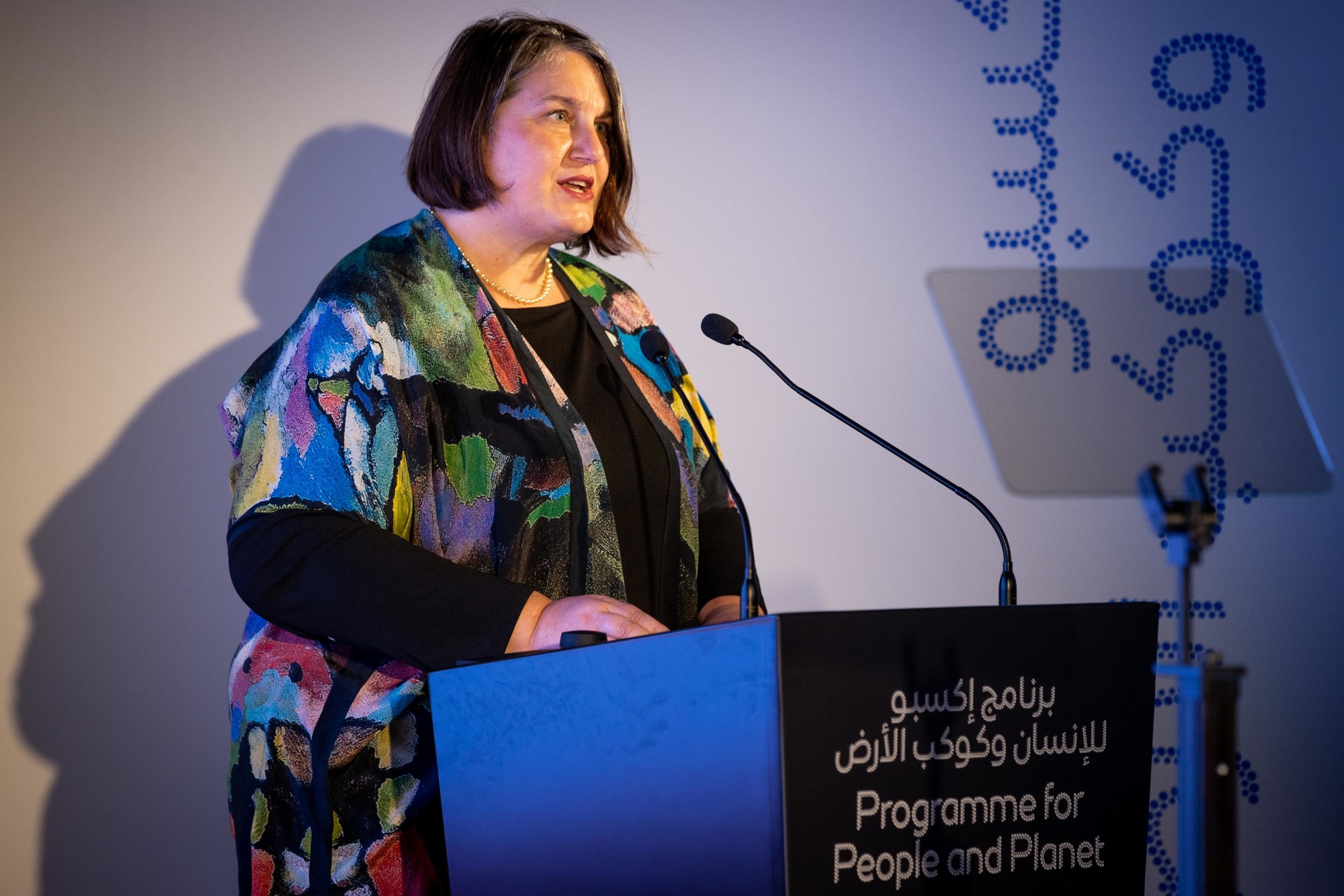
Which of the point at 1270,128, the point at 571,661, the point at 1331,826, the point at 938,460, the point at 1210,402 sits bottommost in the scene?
the point at 1331,826

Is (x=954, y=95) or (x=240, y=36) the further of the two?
(x=954, y=95)

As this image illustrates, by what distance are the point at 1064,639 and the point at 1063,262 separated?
1665 millimetres

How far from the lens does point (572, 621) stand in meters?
1.13

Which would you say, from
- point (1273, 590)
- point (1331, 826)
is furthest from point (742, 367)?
point (1331, 826)

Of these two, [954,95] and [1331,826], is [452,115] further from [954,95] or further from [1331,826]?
[1331,826]

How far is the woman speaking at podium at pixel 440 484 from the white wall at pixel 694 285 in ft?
2.14

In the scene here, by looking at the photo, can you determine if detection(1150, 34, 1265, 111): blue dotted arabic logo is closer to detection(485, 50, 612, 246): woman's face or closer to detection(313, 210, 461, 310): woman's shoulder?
detection(485, 50, 612, 246): woman's face

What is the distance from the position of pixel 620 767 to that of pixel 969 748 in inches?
11.3

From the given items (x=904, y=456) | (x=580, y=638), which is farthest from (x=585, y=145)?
(x=580, y=638)

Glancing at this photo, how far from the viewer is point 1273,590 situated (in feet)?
8.20

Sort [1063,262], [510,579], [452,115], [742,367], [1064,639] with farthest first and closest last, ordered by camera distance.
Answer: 1. [1063,262]
2. [742,367]
3. [452,115]
4. [510,579]
5. [1064,639]

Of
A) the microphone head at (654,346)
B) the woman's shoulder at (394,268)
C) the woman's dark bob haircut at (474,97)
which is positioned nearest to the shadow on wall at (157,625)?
the woman's dark bob haircut at (474,97)

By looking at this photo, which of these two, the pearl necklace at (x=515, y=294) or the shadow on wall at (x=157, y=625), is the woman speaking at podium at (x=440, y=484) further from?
the shadow on wall at (x=157, y=625)

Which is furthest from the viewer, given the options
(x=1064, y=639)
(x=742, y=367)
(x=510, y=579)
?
(x=742, y=367)
